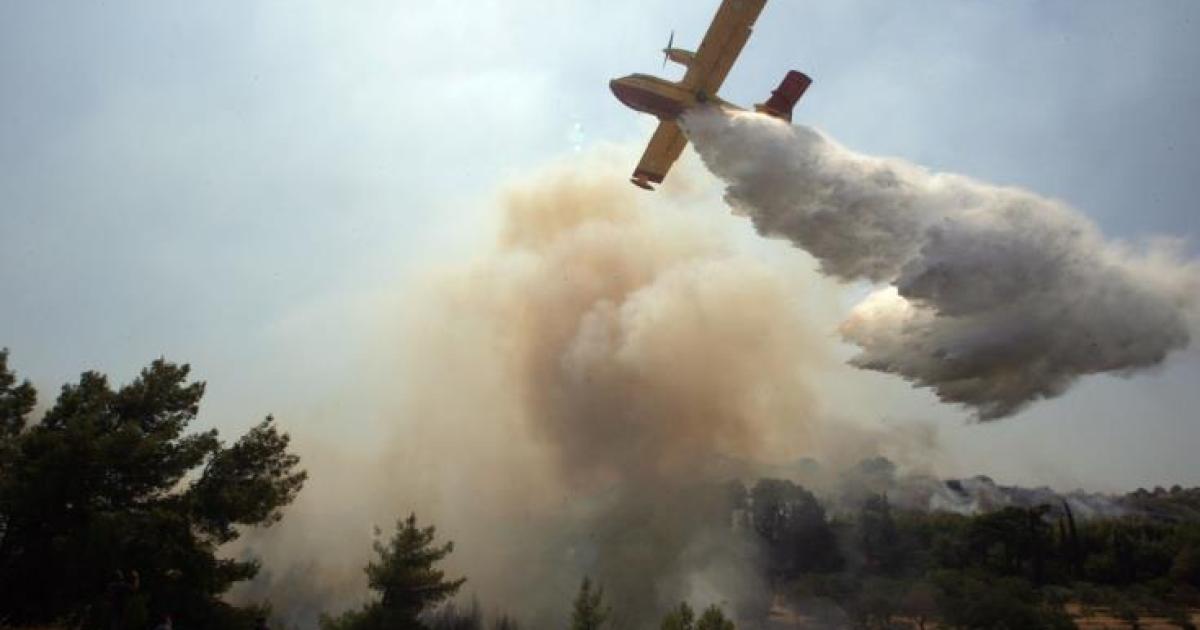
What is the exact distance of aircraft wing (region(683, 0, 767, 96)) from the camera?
2594 centimetres

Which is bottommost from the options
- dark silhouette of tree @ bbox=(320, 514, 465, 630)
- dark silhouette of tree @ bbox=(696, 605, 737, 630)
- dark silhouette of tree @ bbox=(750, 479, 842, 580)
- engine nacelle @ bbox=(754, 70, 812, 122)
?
dark silhouette of tree @ bbox=(696, 605, 737, 630)

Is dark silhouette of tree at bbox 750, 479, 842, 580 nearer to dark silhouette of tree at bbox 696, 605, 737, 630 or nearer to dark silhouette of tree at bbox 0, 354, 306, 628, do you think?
dark silhouette of tree at bbox 696, 605, 737, 630

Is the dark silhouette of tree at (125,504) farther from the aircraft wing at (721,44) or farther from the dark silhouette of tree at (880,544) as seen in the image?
the dark silhouette of tree at (880,544)

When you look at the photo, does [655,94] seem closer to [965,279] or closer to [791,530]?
[965,279]

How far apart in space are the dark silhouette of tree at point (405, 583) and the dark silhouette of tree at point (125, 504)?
409 inches

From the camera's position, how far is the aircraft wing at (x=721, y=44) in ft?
85.1

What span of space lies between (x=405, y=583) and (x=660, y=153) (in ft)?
80.4

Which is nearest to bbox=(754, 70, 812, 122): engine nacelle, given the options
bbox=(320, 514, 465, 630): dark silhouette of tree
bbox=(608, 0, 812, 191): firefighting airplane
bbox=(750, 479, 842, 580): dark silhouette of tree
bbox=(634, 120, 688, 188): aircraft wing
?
bbox=(608, 0, 812, 191): firefighting airplane

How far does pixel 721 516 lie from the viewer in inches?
2950

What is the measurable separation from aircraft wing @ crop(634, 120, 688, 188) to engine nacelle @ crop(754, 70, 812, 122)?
14.1 ft

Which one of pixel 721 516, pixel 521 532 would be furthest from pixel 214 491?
pixel 721 516

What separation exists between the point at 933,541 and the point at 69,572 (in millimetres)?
84082

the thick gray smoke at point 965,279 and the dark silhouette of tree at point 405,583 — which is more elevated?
the thick gray smoke at point 965,279

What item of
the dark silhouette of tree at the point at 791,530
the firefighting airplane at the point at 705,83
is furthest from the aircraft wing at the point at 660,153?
the dark silhouette of tree at the point at 791,530
